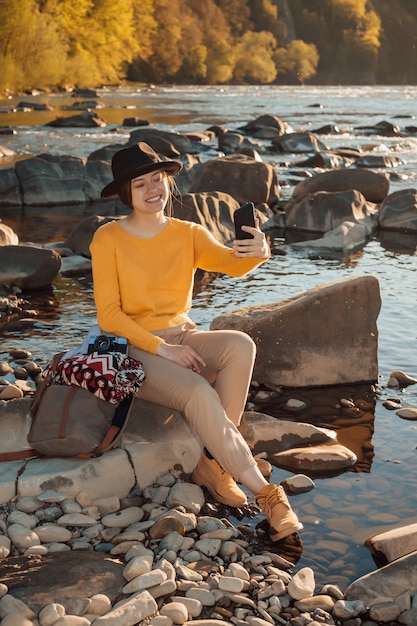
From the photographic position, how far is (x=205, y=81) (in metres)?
72.1

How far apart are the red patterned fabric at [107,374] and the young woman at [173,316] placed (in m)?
0.12

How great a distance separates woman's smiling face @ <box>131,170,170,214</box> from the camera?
4465 millimetres

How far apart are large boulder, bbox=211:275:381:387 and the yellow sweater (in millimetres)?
1549

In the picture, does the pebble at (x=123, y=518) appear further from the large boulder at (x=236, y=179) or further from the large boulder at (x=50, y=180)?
the large boulder at (x=50, y=180)

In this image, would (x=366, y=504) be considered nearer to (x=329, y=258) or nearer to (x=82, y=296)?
(x=82, y=296)

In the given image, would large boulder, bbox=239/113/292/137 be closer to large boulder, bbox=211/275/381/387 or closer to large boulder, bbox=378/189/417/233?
large boulder, bbox=378/189/417/233

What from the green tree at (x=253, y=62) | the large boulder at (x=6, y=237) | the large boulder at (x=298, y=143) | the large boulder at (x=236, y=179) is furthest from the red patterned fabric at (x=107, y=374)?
the green tree at (x=253, y=62)

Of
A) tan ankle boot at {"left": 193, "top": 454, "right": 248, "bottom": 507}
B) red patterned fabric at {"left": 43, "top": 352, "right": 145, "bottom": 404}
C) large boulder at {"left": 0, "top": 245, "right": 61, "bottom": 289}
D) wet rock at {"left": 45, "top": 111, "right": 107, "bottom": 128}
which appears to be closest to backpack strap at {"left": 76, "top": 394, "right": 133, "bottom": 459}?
red patterned fabric at {"left": 43, "top": 352, "right": 145, "bottom": 404}

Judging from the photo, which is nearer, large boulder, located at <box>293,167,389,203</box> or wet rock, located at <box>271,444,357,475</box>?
wet rock, located at <box>271,444,357,475</box>

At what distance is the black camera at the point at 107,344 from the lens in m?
4.37

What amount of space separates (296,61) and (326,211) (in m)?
78.1

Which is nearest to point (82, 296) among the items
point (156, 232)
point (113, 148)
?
point (156, 232)

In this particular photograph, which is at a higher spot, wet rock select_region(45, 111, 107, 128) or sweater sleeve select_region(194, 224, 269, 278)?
sweater sleeve select_region(194, 224, 269, 278)

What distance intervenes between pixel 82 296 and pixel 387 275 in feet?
11.1
